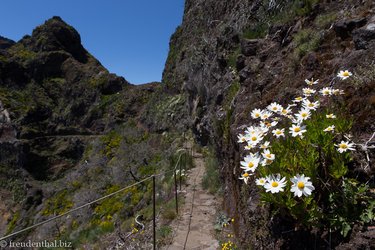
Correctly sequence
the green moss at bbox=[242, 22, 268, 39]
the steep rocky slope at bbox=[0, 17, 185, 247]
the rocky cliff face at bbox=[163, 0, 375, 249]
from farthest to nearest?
the steep rocky slope at bbox=[0, 17, 185, 247], the green moss at bbox=[242, 22, 268, 39], the rocky cliff face at bbox=[163, 0, 375, 249]

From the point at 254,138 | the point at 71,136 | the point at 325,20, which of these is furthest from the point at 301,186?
the point at 71,136

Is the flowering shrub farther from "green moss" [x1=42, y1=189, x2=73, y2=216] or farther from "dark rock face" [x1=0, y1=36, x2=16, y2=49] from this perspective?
"dark rock face" [x1=0, y1=36, x2=16, y2=49]

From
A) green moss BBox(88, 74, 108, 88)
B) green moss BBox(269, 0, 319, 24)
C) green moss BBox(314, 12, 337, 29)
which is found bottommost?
green moss BBox(314, 12, 337, 29)

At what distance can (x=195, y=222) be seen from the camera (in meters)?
6.31

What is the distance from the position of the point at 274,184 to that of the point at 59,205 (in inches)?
950

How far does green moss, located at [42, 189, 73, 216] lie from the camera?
71.8 feet

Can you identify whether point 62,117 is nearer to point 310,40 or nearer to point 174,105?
point 174,105

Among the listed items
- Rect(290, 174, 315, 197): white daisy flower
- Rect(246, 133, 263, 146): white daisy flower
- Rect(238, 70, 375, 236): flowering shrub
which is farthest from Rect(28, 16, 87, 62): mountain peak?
Rect(290, 174, 315, 197): white daisy flower

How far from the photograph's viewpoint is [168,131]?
2284 centimetres

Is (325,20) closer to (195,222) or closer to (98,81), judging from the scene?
(195,222)

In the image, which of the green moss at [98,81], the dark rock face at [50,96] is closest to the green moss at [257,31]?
the dark rock face at [50,96]

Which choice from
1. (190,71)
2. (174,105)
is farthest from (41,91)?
(190,71)

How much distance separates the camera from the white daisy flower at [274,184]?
2344 millimetres

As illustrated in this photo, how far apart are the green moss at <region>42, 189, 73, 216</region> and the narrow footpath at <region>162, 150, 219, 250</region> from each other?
1556 cm
